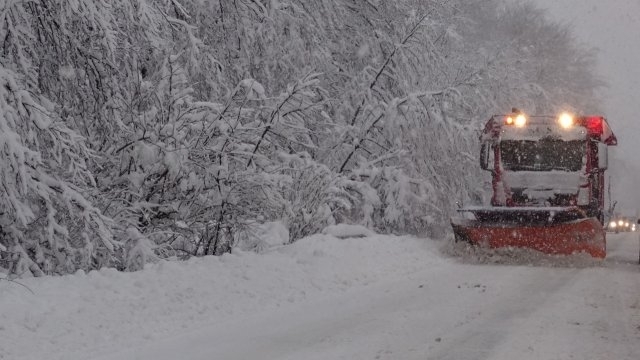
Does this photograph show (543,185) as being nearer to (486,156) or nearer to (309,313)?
(486,156)

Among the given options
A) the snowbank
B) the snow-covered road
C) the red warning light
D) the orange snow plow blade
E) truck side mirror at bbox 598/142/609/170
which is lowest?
the snow-covered road

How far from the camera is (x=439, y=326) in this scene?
6.23 meters

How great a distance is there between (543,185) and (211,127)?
22.8ft

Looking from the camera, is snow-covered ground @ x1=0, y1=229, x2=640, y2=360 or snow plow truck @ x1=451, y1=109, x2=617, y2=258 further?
snow plow truck @ x1=451, y1=109, x2=617, y2=258

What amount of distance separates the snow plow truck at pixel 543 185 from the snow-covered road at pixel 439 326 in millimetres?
2457

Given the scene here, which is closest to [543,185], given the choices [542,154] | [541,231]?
[542,154]

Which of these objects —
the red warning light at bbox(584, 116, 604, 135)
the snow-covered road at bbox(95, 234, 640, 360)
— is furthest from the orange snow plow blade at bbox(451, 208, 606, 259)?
the snow-covered road at bbox(95, 234, 640, 360)

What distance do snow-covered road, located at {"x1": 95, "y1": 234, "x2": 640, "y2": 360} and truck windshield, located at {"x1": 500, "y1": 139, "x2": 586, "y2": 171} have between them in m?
4.46

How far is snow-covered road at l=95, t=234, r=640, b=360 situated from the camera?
17.3ft

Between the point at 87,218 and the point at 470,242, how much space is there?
7095 millimetres

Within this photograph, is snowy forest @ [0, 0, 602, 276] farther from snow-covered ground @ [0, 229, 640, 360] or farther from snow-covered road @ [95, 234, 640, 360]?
snow-covered road @ [95, 234, 640, 360]

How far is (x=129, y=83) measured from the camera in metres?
8.70

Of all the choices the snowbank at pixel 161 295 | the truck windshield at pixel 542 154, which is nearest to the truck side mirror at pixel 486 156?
the truck windshield at pixel 542 154

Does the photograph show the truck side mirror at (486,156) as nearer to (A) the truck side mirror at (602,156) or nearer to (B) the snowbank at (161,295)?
(A) the truck side mirror at (602,156)
